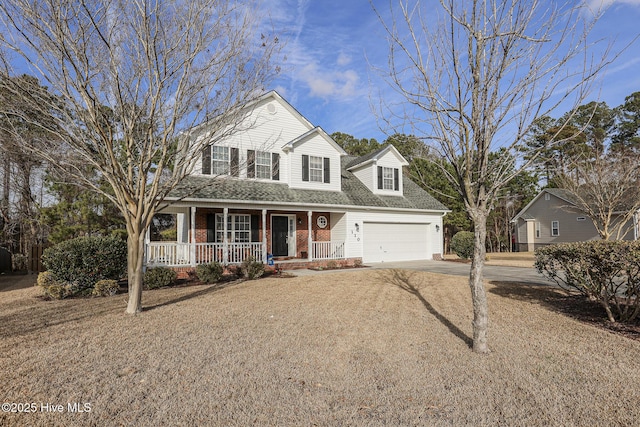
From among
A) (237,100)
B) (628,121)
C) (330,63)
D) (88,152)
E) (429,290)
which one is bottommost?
(429,290)

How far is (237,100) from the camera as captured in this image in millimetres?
8219

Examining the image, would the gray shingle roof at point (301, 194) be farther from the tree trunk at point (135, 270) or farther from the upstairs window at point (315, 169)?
the tree trunk at point (135, 270)

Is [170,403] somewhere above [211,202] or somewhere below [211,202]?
below

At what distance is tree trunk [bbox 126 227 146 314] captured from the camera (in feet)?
22.4

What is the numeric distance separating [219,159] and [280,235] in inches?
173

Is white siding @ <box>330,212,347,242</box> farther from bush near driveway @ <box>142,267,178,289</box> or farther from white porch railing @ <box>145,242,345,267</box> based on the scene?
bush near driveway @ <box>142,267,178,289</box>

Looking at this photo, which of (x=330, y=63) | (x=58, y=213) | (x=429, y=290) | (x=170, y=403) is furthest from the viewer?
(x=58, y=213)

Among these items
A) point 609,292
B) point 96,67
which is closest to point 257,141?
point 96,67

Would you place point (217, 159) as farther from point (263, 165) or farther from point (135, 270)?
point (135, 270)

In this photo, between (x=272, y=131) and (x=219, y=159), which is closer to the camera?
(x=219, y=159)

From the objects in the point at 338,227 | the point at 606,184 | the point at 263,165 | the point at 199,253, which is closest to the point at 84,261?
the point at 199,253

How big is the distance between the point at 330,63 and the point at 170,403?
9473mm

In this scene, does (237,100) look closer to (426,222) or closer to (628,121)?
(426,222)

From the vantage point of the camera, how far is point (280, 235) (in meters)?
16.0
